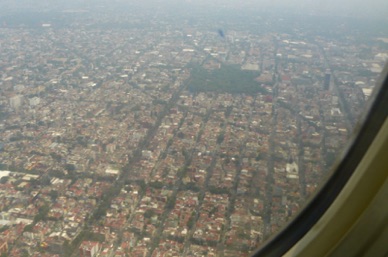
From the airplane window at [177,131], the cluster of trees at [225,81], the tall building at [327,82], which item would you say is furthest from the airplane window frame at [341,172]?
the cluster of trees at [225,81]

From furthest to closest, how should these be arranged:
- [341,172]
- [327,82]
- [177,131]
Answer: [327,82], [177,131], [341,172]

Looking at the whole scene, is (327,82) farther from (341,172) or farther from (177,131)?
(341,172)

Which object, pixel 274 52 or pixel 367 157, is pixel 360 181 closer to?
pixel 367 157

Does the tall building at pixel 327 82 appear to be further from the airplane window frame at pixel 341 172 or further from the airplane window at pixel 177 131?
the airplane window frame at pixel 341 172

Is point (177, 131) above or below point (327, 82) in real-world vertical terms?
below

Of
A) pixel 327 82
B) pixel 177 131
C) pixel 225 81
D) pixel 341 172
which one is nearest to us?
pixel 341 172

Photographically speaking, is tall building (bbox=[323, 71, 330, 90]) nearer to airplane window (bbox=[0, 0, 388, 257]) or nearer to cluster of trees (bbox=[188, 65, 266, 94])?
airplane window (bbox=[0, 0, 388, 257])

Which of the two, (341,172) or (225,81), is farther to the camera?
(225,81)

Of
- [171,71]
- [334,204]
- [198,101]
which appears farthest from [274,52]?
[334,204]

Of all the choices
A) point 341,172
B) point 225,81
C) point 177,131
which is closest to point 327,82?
point 177,131
